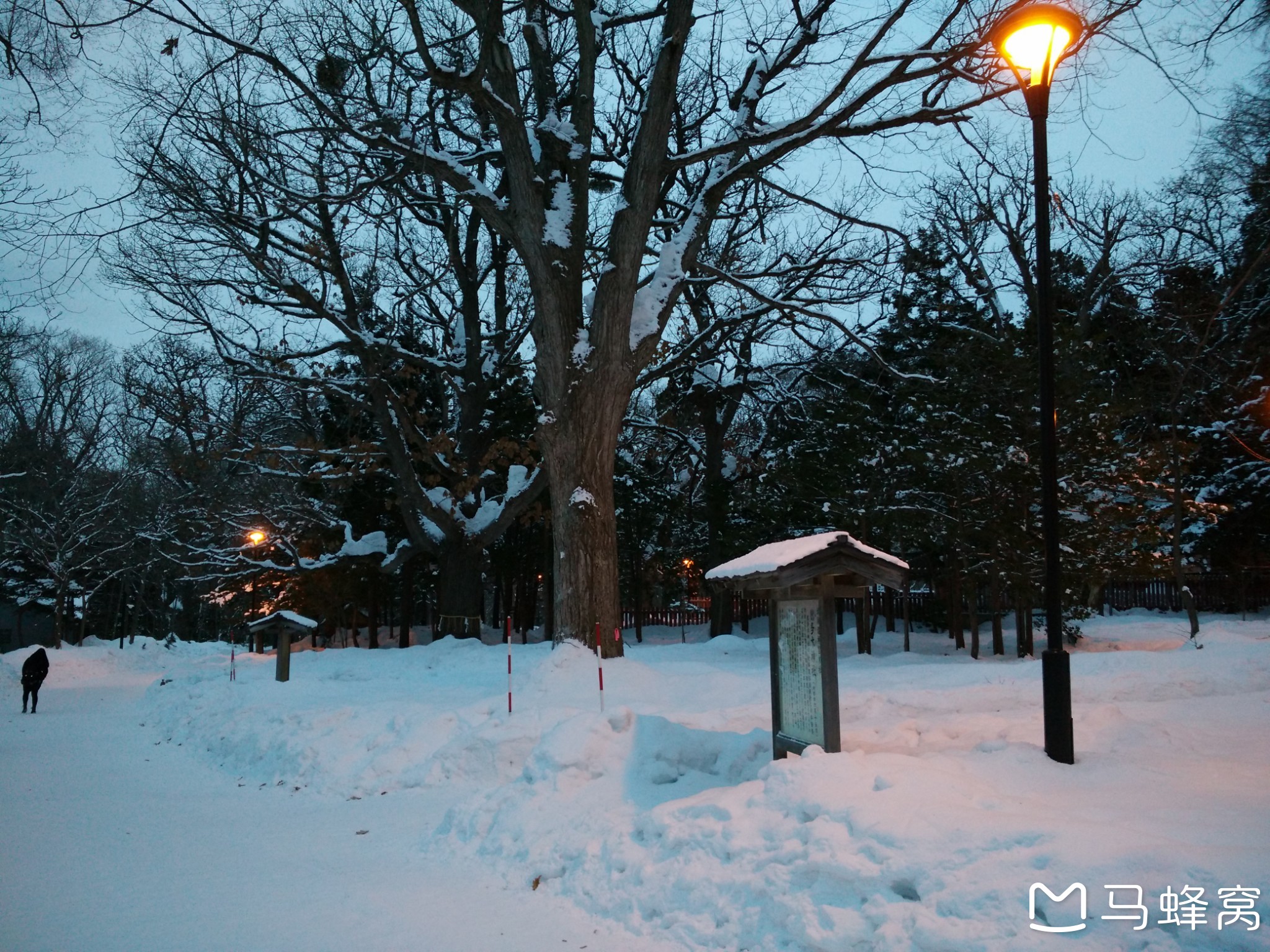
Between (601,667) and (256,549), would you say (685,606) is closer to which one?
(256,549)

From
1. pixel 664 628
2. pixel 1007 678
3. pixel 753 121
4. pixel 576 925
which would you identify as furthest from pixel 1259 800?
pixel 664 628

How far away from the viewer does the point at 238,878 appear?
7070mm

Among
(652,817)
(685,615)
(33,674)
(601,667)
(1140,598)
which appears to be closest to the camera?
(652,817)

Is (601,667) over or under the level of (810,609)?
under

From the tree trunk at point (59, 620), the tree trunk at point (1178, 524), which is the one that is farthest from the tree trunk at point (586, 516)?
the tree trunk at point (59, 620)

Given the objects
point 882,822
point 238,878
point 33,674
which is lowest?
point 238,878

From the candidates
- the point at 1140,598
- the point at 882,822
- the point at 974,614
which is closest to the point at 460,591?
the point at 974,614

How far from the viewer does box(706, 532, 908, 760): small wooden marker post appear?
721 centimetres

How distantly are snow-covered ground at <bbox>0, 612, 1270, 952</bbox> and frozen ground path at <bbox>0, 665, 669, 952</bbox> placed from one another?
0.03 metres

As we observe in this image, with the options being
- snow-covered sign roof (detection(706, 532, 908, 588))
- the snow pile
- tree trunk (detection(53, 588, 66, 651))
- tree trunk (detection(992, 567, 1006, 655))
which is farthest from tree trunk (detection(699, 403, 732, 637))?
tree trunk (detection(53, 588, 66, 651))

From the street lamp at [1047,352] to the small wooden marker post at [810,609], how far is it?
1168mm

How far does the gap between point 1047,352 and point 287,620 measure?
14998 mm

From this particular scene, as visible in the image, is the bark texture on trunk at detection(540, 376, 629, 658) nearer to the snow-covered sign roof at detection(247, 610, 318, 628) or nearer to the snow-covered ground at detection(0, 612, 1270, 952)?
the snow-covered ground at detection(0, 612, 1270, 952)

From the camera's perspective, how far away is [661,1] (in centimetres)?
1592
